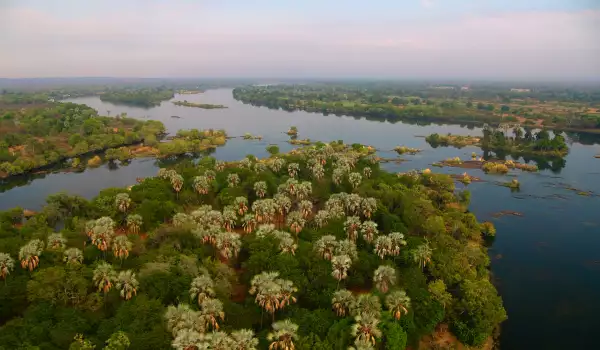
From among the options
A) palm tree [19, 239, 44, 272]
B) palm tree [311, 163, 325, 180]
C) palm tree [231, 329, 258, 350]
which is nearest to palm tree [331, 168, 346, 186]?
palm tree [311, 163, 325, 180]

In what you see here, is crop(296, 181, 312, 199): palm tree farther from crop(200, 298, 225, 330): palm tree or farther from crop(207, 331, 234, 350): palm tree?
crop(207, 331, 234, 350): palm tree

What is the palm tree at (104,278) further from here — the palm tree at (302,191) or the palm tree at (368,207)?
the palm tree at (368,207)

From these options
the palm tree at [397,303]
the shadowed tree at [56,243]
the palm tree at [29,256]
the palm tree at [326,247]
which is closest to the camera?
the palm tree at [397,303]

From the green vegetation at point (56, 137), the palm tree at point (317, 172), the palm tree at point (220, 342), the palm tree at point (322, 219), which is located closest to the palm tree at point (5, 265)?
the palm tree at point (220, 342)

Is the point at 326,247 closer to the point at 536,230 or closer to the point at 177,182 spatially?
the point at 177,182

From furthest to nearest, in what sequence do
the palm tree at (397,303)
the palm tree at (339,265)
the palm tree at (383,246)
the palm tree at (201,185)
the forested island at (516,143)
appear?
the forested island at (516,143) → the palm tree at (201,185) → the palm tree at (383,246) → the palm tree at (339,265) → the palm tree at (397,303)

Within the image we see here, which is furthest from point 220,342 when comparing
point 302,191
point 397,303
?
point 302,191
